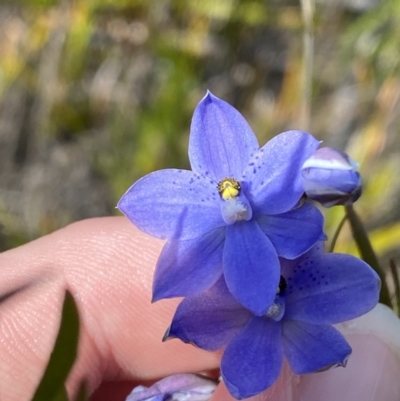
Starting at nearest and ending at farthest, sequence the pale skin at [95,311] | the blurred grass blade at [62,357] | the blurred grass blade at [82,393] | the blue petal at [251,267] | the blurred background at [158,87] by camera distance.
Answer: the blue petal at [251,267] < the blurred grass blade at [62,357] < the blurred grass blade at [82,393] < the pale skin at [95,311] < the blurred background at [158,87]

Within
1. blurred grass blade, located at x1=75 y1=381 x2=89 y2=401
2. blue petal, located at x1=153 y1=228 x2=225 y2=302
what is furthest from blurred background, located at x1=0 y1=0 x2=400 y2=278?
blue petal, located at x1=153 y1=228 x2=225 y2=302

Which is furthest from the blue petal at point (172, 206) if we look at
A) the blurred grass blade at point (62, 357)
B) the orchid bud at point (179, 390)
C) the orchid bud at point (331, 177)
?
the orchid bud at point (179, 390)

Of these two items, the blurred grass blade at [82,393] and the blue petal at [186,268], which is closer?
the blue petal at [186,268]

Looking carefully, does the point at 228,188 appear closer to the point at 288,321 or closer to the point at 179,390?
the point at 288,321

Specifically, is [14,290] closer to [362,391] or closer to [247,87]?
[362,391]

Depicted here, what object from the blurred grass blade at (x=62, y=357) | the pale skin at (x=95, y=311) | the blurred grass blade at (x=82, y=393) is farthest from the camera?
the pale skin at (x=95, y=311)

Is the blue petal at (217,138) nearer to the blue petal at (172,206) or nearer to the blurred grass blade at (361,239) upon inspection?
the blue petal at (172,206)

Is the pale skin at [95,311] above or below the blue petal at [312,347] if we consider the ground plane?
below

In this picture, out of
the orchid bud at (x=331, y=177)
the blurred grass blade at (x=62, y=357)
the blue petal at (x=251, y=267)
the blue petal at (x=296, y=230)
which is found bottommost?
the blurred grass blade at (x=62, y=357)
